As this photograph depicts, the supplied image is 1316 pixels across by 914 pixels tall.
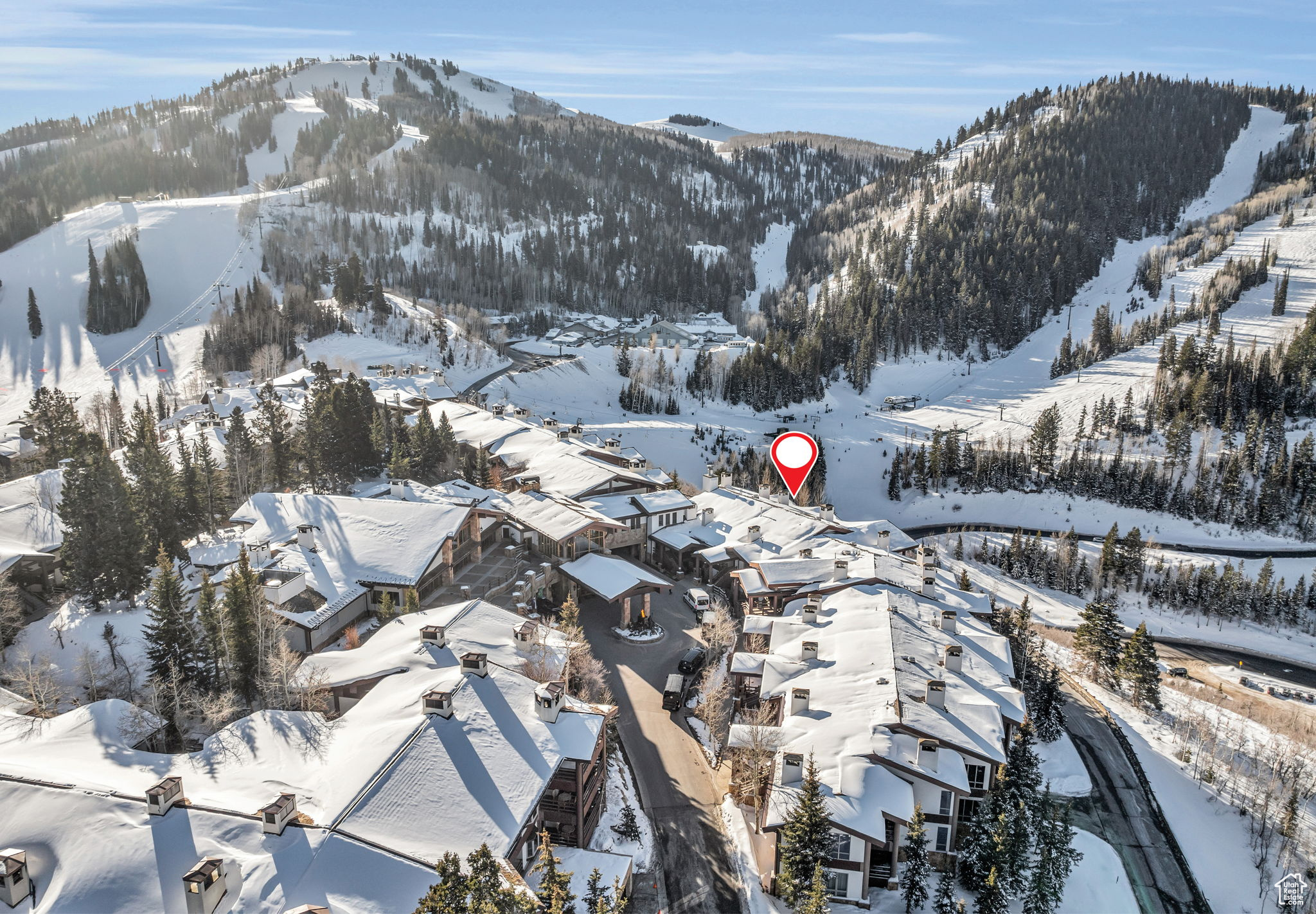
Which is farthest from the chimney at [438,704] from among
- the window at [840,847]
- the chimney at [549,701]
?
the window at [840,847]

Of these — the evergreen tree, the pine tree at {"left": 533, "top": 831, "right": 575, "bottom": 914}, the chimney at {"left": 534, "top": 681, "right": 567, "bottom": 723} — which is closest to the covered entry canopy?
the chimney at {"left": 534, "top": 681, "right": 567, "bottom": 723}

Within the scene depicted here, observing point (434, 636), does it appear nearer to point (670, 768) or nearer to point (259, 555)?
point (670, 768)

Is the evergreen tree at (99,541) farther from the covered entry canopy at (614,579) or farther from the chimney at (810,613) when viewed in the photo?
the chimney at (810,613)

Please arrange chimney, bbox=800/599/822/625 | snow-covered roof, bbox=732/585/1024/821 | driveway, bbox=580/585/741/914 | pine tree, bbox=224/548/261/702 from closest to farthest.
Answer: driveway, bbox=580/585/741/914 → snow-covered roof, bbox=732/585/1024/821 → pine tree, bbox=224/548/261/702 → chimney, bbox=800/599/822/625

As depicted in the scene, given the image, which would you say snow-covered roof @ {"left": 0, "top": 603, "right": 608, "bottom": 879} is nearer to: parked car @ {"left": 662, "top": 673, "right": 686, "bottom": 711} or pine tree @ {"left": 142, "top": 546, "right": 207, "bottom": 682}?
pine tree @ {"left": 142, "top": 546, "right": 207, "bottom": 682}

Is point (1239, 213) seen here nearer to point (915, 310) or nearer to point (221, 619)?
point (915, 310)
